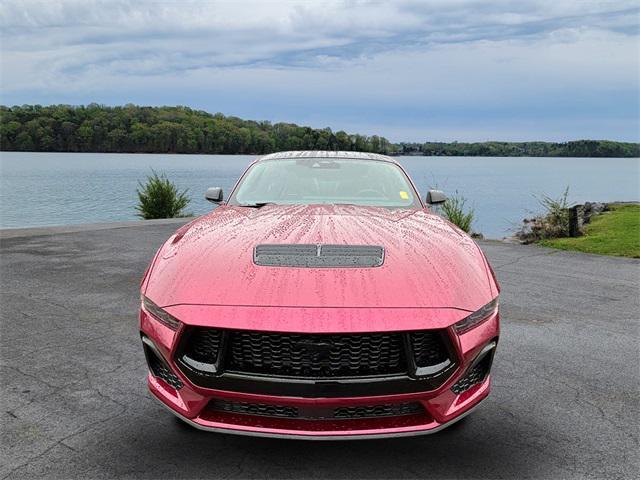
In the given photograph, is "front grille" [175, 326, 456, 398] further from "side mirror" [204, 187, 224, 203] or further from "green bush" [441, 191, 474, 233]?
"green bush" [441, 191, 474, 233]

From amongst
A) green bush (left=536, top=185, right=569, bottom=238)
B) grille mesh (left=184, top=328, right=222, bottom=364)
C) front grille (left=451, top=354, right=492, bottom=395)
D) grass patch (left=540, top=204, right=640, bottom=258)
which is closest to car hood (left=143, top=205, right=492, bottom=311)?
grille mesh (left=184, top=328, right=222, bottom=364)

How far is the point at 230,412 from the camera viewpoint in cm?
237

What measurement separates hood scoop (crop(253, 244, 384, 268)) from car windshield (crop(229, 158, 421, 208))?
4.00ft

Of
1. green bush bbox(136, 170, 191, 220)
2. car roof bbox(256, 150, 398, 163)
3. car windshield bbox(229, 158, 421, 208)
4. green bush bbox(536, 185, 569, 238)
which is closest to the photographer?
car windshield bbox(229, 158, 421, 208)

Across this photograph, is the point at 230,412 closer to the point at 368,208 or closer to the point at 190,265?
the point at 190,265

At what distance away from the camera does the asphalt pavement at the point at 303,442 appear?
2.63 metres

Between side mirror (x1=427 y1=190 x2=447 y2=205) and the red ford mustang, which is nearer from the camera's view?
the red ford mustang

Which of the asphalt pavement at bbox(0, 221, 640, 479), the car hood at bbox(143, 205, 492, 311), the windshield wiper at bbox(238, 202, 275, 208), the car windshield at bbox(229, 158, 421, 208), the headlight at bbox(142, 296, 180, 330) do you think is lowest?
the asphalt pavement at bbox(0, 221, 640, 479)

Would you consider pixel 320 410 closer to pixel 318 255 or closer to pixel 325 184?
pixel 318 255

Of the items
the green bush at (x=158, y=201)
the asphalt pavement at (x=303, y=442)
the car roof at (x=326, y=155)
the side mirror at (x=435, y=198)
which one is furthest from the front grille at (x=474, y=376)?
the green bush at (x=158, y=201)

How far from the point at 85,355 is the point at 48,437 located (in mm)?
1283

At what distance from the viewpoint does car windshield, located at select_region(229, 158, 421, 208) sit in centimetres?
411

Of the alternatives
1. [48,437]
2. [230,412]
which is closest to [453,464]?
[230,412]

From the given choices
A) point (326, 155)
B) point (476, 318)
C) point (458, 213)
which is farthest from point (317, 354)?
point (458, 213)
